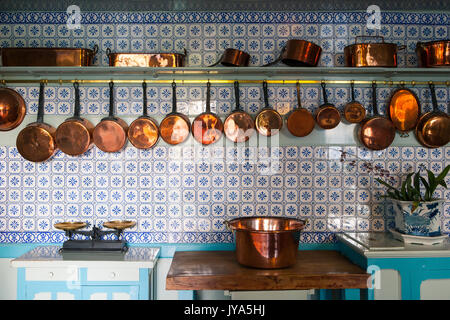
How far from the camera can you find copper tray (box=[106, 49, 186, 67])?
2629mm

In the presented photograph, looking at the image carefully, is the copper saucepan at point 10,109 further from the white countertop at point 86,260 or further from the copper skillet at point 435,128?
the copper skillet at point 435,128

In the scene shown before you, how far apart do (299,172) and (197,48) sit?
1.10 meters

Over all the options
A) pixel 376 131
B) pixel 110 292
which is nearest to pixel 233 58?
pixel 376 131

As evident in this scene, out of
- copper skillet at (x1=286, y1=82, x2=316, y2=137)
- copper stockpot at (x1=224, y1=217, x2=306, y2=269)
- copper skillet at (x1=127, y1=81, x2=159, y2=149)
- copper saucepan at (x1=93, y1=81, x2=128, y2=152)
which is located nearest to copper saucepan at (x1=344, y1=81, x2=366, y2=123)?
copper skillet at (x1=286, y1=82, x2=316, y2=137)

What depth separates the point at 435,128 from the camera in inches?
109

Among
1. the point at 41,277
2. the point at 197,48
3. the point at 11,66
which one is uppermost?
the point at 197,48

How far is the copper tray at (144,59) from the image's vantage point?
8.63 ft

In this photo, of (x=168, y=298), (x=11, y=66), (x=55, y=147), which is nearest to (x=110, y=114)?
(x=55, y=147)

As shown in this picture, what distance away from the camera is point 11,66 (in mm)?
2602

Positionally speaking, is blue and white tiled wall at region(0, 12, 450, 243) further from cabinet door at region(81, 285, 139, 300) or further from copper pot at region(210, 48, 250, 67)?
cabinet door at region(81, 285, 139, 300)

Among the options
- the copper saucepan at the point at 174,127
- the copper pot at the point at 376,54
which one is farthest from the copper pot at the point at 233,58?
the copper pot at the point at 376,54

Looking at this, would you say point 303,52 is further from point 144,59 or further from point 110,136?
point 110,136

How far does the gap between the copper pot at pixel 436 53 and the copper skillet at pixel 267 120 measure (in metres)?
1.02
